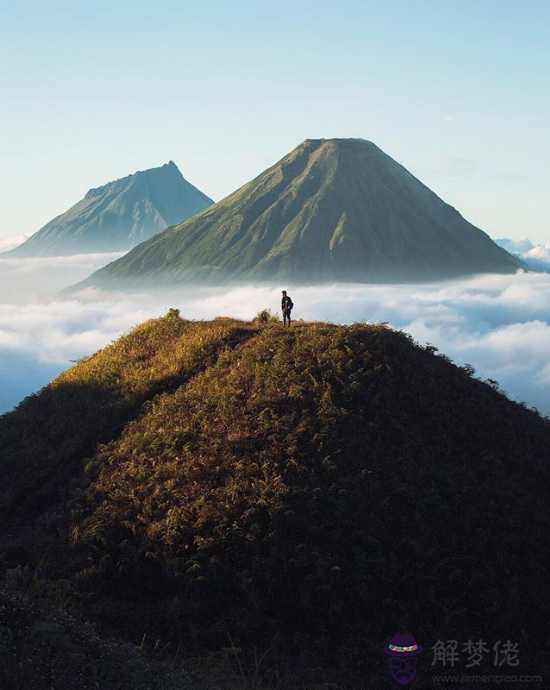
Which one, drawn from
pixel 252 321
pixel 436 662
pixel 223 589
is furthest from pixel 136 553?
pixel 252 321

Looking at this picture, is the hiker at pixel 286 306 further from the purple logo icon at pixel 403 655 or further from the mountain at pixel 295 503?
the purple logo icon at pixel 403 655

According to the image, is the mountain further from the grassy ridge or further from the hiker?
the hiker

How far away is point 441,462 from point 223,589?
11752 millimetres

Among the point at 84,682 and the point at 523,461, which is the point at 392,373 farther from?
the point at 84,682

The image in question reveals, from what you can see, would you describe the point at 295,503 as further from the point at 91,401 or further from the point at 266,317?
the point at 266,317

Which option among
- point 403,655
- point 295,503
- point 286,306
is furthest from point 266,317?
point 403,655

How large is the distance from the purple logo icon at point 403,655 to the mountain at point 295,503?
19.8 inches

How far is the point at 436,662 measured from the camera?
2167cm

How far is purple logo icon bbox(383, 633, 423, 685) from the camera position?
21.1m

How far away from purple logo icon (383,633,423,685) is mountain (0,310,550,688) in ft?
1.65

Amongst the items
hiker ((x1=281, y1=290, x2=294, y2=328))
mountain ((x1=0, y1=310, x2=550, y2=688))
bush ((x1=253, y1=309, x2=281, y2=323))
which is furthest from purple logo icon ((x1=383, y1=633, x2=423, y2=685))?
bush ((x1=253, y1=309, x2=281, y2=323))

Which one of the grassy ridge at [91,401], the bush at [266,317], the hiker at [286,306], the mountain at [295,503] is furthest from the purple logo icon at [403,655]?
the bush at [266,317]

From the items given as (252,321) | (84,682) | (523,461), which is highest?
(252,321)

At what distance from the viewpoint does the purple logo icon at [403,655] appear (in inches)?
830
